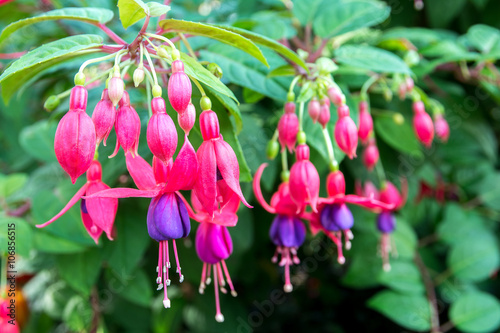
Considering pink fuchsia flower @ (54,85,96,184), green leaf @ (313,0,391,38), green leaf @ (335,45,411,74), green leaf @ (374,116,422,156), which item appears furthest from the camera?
green leaf @ (374,116,422,156)

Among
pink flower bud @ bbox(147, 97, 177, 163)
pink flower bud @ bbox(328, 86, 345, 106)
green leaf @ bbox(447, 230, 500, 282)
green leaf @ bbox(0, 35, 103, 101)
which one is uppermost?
green leaf @ bbox(0, 35, 103, 101)

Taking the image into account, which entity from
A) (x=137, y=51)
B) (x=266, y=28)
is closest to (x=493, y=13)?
(x=266, y=28)

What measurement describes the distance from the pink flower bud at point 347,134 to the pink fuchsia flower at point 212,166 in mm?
205

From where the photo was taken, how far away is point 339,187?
2.14 feet

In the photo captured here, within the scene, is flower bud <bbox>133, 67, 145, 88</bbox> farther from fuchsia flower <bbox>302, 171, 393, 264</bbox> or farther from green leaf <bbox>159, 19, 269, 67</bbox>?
fuchsia flower <bbox>302, 171, 393, 264</bbox>

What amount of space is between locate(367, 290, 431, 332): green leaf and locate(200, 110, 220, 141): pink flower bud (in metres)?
0.79

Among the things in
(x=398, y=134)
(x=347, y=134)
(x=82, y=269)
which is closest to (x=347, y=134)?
(x=347, y=134)

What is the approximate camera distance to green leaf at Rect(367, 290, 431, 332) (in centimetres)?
105

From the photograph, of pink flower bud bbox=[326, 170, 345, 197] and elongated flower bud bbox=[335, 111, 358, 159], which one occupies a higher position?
elongated flower bud bbox=[335, 111, 358, 159]

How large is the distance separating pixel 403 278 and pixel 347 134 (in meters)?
0.69

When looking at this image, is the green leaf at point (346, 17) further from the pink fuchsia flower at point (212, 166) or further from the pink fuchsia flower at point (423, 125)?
the pink fuchsia flower at point (212, 166)

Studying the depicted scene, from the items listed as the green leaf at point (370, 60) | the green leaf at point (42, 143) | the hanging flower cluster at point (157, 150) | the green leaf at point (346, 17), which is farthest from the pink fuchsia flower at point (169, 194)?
the green leaf at point (42, 143)

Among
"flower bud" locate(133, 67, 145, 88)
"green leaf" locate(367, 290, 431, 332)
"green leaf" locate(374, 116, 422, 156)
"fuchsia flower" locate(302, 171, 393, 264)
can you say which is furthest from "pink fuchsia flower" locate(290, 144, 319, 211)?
"green leaf" locate(367, 290, 431, 332)

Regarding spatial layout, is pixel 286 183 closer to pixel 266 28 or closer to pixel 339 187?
pixel 339 187
